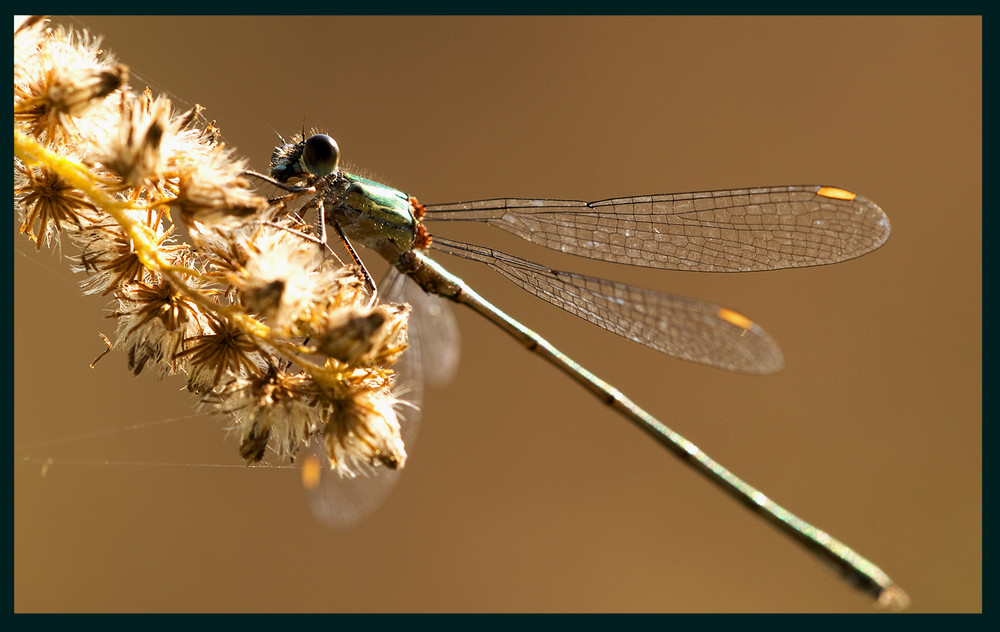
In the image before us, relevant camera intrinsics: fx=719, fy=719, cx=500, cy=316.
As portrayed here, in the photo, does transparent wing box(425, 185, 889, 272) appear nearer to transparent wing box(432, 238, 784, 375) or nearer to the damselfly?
the damselfly

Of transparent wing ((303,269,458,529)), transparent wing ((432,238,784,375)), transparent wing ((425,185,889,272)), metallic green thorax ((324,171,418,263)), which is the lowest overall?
transparent wing ((303,269,458,529))

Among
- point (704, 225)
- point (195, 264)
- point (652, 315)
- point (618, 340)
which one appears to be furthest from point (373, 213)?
point (618, 340)

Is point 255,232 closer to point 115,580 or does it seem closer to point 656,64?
point 115,580

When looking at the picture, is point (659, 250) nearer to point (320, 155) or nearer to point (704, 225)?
point (704, 225)

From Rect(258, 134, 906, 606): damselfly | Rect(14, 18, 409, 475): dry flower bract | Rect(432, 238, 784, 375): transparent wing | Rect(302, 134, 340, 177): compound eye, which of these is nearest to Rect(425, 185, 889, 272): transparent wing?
Rect(258, 134, 906, 606): damselfly

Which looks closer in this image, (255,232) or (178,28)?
(255,232)

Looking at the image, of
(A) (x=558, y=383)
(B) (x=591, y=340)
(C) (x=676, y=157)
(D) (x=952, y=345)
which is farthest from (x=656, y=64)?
(D) (x=952, y=345)

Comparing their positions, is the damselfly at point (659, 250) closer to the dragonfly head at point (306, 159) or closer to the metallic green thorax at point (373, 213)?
the metallic green thorax at point (373, 213)

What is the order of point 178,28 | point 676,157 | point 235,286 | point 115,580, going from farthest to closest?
1. point 676,157
2. point 178,28
3. point 115,580
4. point 235,286
